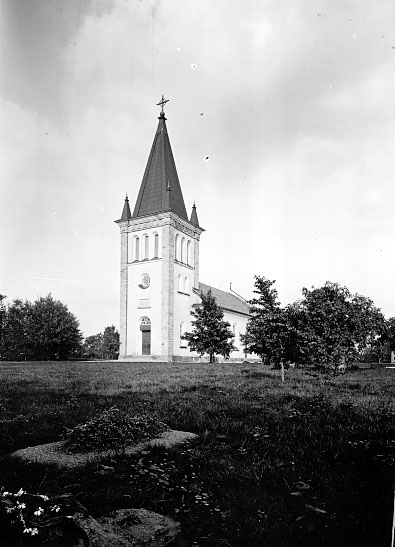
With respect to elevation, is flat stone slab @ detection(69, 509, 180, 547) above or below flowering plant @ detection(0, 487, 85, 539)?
below

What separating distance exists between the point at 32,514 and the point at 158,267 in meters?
40.3

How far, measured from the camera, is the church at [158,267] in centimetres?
4162

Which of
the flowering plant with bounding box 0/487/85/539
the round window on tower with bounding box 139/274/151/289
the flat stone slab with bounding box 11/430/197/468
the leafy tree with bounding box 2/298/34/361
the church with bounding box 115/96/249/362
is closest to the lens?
the flowering plant with bounding box 0/487/85/539

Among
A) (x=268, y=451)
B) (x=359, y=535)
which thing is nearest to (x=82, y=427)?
(x=268, y=451)

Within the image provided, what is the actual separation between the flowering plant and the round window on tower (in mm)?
40484

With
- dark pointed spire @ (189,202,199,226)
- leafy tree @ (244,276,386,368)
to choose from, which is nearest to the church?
dark pointed spire @ (189,202,199,226)

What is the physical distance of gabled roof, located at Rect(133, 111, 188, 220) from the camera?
4366cm

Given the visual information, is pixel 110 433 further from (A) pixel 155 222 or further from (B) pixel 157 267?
(A) pixel 155 222

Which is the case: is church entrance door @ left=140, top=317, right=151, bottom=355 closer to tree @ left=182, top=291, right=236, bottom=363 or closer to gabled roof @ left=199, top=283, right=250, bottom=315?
tree @ left=182, top=291, right=236, bottom=363

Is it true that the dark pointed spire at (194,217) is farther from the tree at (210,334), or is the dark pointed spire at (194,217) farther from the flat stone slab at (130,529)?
the flat stone slab at (130,529)

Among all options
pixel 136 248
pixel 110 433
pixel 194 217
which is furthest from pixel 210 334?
pixel 110 433

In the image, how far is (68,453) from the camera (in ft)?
15.7

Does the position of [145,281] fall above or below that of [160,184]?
below

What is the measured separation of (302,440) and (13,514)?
4135 millimetres
